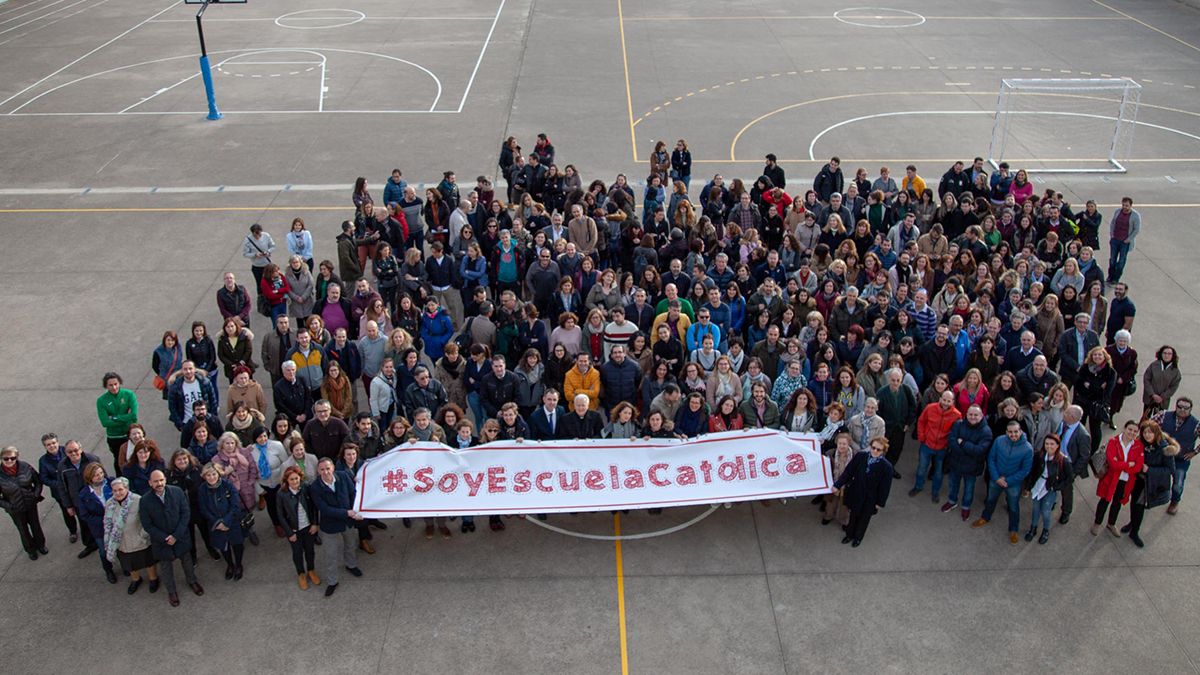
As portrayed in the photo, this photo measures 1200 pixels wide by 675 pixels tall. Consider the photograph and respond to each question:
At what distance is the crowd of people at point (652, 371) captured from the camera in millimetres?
10969

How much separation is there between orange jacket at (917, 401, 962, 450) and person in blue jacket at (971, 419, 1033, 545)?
521mm

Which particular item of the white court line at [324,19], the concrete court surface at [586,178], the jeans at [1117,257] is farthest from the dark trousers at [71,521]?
the white court line at [324,19]

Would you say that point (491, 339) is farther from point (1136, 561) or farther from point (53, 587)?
point (1136, 561)

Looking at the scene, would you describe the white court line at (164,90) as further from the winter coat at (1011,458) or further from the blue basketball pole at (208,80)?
the winter coat at (1011,458)

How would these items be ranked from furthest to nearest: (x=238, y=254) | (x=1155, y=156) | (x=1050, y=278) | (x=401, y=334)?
1. (x=1155, y=156)
2. (x=238, y=254)
3. (x=1050, y=278)
4. (x=401, y=334)

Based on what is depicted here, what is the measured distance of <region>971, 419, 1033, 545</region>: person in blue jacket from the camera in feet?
36.9

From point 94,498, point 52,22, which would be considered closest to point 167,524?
point 94,498

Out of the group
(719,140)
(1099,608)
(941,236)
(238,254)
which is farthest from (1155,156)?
(238,254)

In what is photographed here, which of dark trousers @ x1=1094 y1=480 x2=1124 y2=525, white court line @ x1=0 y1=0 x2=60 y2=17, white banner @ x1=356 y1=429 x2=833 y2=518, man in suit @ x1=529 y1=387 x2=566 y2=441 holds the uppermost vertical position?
white court line @ x1=0 y1=0 x2=60 y2=17

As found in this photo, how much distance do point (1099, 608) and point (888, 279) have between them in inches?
209

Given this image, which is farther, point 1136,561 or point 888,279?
point 888,279

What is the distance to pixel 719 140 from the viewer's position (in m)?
25.5

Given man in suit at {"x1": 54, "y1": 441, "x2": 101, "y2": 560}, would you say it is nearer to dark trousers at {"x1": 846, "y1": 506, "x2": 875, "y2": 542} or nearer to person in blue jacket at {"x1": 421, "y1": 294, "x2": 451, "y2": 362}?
person in blue jacket at {"x1": 421, "y1": 294, "x2": 451, "y2": 362}

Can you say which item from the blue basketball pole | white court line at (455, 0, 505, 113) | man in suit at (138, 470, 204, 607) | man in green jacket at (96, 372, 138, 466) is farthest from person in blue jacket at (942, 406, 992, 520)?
the blue basketball pole
